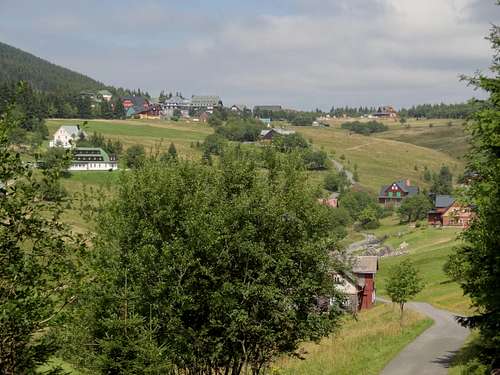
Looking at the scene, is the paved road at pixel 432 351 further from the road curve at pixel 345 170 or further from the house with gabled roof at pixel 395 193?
the road curve at pixel 345 170

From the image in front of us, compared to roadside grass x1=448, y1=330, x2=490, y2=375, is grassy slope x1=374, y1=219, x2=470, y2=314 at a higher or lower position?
lower

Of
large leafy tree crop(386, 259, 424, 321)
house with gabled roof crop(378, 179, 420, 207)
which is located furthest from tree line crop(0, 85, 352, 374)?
house with gabled roof crop(378, 179, 420, 207)

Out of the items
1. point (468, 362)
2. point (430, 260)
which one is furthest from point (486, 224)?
point (430, 260)

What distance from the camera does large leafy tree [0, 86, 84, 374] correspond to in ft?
29.2

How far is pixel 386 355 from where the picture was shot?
1254 inches

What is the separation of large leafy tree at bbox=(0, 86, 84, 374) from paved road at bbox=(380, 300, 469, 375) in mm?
21304

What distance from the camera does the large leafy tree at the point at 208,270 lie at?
1777 centimetres

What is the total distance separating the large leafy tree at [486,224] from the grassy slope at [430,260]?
25.9 ft

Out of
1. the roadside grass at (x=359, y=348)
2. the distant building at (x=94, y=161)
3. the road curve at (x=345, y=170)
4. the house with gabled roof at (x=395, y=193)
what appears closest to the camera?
the roadside grass at (x=359, y=348)

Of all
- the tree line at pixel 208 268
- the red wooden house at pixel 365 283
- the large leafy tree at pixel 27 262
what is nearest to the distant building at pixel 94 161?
the red wooden house at pixel 365 283

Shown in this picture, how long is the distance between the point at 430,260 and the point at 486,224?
200ft

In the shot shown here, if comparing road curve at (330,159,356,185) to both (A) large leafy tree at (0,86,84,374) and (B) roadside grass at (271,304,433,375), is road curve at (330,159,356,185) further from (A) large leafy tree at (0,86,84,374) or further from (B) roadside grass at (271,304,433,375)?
(A) large leafy tree at (0,86,84,374)

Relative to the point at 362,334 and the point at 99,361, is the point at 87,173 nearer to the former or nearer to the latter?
the point at 362,334

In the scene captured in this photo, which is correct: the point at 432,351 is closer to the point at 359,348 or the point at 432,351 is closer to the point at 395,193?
the point at 359,348
